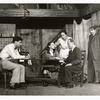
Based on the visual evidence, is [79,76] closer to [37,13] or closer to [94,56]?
[94,56]

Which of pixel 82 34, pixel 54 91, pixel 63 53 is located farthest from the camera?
pixel 82 34

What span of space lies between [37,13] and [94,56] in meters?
2.00

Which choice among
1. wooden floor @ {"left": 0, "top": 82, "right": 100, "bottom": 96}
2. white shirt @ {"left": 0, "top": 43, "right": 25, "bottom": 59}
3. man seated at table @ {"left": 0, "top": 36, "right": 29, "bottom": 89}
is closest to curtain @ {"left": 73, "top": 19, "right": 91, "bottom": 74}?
wooden floor @ {"left": 0, "top": 82, "right": 100, "bottom": 96}

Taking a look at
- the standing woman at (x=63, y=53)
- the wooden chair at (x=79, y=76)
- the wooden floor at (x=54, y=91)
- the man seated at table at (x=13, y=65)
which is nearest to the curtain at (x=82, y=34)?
the wooden chair at (x=79, y=76)

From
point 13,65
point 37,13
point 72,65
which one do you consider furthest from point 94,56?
point 37,13

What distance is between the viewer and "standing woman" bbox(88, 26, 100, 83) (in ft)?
14.0

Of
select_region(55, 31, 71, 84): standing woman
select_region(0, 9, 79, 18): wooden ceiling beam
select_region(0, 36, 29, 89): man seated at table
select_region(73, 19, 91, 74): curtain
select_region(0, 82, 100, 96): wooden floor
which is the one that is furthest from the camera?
select_region(0, 9, 79, 18): wooden ceiling beam

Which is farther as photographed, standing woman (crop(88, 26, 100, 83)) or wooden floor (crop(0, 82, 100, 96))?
standing woman (crop(88, 26, 100, 83))

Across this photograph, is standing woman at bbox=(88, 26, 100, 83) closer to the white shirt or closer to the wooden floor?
the wooden floor

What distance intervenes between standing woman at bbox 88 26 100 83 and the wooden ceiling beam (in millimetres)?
1155

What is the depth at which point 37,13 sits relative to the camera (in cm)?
577

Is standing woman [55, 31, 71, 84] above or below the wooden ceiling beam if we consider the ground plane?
below

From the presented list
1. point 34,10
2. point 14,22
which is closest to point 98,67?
point 34,10

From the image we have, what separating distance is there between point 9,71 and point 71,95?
1.20m
